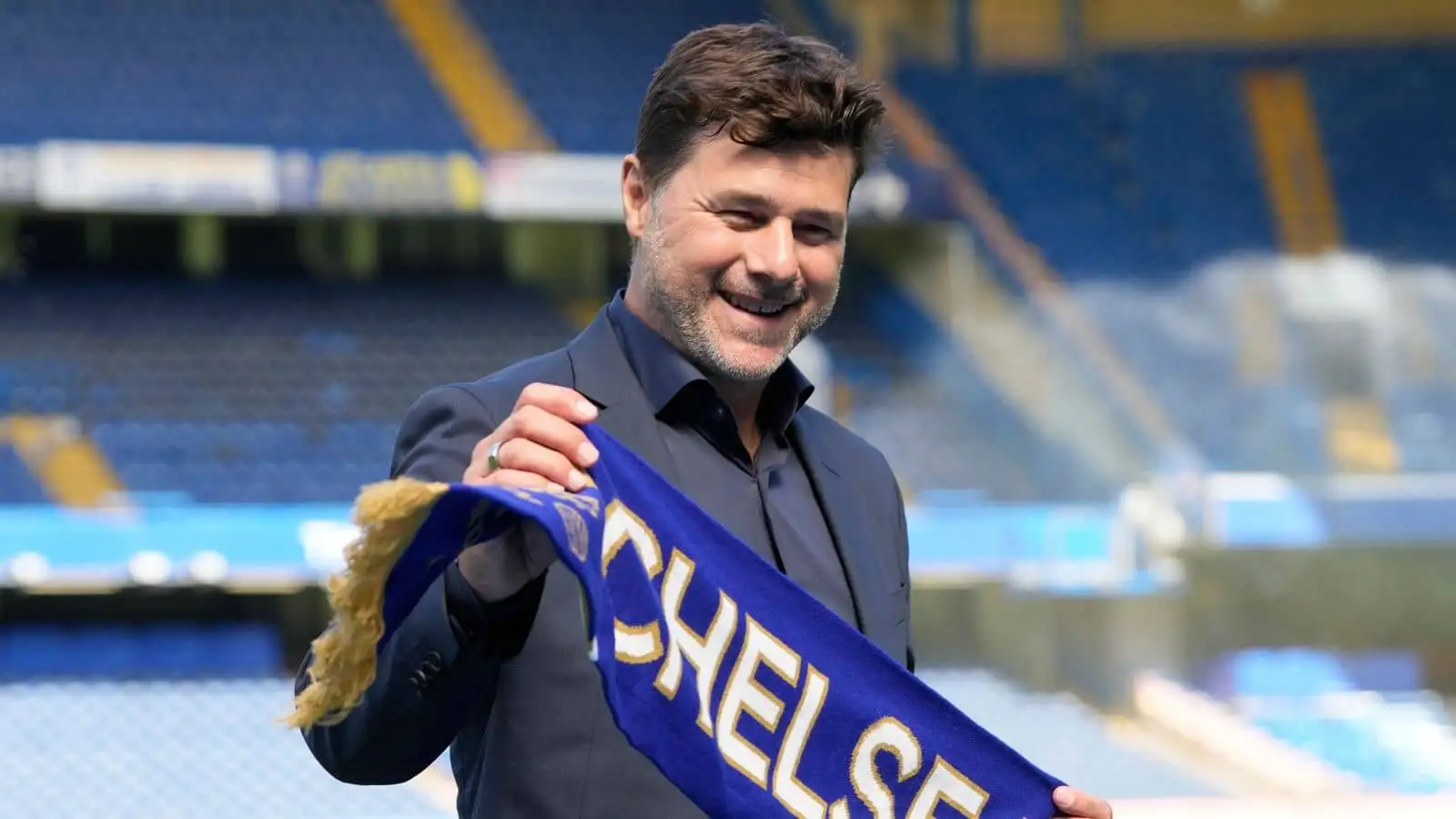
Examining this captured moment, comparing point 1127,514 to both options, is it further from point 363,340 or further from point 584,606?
point 584,606

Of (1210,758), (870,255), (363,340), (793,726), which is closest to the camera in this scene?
(793,726)

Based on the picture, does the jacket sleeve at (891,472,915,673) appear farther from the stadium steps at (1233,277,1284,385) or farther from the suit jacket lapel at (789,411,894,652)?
the stadium steps at (1233,277,1284,385)

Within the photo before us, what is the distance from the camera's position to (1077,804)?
1.38 m

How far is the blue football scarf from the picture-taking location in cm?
110

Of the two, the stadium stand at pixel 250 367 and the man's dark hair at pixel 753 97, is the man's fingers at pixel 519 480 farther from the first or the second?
the stadium stand at pixel 250 367

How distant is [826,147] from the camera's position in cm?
131

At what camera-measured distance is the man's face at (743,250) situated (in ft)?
4.23

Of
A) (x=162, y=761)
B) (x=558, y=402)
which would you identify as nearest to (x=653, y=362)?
(x=558, y=402)

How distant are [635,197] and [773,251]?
0.51ft

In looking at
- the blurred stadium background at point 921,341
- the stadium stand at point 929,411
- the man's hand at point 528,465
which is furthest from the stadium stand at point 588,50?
the man's hand at point 528,465

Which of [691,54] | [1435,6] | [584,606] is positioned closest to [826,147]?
[691,54]

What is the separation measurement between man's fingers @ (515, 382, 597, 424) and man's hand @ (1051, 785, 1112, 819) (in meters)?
0.55

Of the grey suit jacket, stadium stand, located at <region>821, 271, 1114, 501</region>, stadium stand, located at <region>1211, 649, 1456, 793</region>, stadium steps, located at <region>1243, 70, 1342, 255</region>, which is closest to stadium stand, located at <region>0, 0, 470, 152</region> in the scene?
stadium stand, located at <region>821, 271, 1114, 501</region>

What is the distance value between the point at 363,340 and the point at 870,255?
10.7 feet
